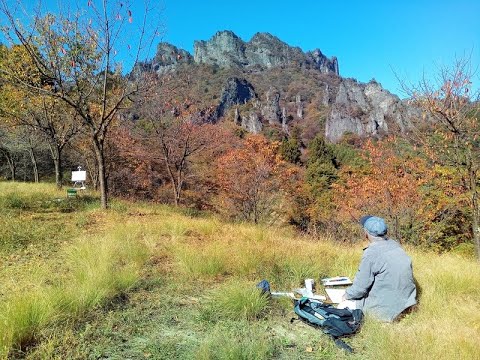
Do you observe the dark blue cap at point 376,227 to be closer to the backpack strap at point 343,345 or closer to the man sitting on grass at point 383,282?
the man sitting on grass at point 383,282

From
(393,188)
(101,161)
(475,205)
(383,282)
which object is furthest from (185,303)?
(393,188)

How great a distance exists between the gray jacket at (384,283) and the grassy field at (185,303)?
238 mm

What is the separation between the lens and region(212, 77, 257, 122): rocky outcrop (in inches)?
4348

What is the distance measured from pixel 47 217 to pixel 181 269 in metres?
5.09

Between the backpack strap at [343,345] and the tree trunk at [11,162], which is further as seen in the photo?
the tree trunk at [11,162]

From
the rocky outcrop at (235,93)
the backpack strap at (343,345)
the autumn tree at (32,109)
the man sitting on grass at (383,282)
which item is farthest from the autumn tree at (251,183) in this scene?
the rocky outcrop at (235,93)

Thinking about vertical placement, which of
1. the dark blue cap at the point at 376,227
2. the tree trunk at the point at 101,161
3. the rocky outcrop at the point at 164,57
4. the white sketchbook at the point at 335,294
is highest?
the rocky outcrop at the point at 164,57

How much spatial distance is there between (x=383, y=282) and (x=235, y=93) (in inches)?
4821

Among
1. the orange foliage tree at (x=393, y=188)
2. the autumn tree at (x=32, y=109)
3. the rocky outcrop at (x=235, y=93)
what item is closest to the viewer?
the autumn tree at (x=32, y=109)

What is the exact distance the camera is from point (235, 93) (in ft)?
403

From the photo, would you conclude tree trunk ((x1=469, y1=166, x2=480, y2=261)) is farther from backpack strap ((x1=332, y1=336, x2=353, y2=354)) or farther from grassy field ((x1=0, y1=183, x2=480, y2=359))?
backpack strap ((x1=332, y1=336, x2=353, y2=354))

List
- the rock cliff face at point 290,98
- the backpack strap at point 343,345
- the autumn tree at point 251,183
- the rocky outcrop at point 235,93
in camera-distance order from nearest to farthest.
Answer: the backpack strap at point 343,345, the autumn tree at point 251,183, the rock cliff face at point 290,98, the rocky outcrop at point 235,93

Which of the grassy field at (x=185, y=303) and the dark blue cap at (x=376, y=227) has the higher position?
the dark blue cap at (x=376, y=227)

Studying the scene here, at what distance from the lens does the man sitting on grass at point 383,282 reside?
4.11 meters
